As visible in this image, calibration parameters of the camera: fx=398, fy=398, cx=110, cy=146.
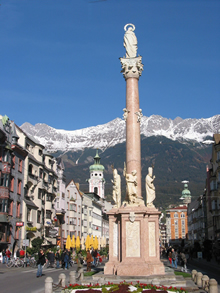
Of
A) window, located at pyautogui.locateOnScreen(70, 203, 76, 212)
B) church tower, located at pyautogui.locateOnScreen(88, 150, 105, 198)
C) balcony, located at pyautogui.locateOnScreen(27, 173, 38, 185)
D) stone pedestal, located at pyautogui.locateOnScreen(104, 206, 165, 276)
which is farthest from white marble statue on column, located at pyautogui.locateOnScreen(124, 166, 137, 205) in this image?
church tower, located at pyautogui.locateOnScreen(88, 150, 105, 198)

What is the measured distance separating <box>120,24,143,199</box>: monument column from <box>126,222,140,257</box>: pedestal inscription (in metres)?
2.28

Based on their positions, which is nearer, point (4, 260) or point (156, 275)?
point (156, 275)

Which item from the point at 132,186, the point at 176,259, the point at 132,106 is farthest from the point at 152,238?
the point at 176,259

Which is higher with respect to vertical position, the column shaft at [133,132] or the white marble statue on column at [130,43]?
the white marble statue on column at [130,43]

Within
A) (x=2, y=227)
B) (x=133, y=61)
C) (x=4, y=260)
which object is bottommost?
(x=4, y=260)

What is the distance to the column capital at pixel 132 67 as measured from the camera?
28016mm

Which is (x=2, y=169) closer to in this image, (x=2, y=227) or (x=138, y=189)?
→ (x=2, y=227)

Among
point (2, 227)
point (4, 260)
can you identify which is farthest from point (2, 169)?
point (4, 260)

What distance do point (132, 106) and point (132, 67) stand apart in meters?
2.94

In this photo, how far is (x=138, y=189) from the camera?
25859 millimetres

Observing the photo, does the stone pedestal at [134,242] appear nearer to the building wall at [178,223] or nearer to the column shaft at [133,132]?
the column shaft at [133,132]

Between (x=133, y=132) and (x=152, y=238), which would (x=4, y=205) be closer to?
(x=133, y=132)

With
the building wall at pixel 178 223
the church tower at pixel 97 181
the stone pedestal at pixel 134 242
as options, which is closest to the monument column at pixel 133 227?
the stone pedestal at pixel 134 242

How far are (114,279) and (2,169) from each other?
27947 mm
